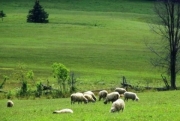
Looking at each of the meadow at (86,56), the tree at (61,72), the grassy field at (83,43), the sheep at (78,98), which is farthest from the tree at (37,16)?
the sheep at (78,98)

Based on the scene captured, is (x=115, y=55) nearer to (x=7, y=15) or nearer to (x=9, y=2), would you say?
(x=7, y=15)

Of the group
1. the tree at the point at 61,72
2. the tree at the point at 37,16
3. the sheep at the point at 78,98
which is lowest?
the sheep at the point at 78,98

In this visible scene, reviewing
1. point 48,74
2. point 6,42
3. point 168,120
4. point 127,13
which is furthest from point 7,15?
point 168,120

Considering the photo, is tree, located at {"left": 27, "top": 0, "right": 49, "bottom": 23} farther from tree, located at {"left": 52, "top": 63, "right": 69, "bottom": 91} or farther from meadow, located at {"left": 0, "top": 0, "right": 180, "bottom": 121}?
tree, located at {"left": 52, "top": 63, "right": 69, "bottom": 91}

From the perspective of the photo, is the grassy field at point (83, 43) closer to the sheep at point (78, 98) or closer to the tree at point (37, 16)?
the tree at point (37, 16)

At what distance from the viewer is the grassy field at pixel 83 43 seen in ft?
214

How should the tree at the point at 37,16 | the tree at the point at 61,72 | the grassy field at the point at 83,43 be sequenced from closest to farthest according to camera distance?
1. the tree at the point at 61,72
2. the grassy field at the point at 83,43
3. the tree at the point at 37,16

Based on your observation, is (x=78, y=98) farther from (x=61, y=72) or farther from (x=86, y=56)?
(x=86, y=56)

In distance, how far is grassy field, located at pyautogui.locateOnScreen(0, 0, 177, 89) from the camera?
214 feet

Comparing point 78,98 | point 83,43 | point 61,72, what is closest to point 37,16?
point 83,43

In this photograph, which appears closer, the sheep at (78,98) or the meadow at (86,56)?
the meadow at (86,56)

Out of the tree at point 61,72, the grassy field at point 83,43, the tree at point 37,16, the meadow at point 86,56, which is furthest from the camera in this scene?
the tree at point 37,16

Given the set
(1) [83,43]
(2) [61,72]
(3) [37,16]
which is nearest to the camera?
(2) [61,72]

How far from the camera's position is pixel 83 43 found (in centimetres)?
9006
